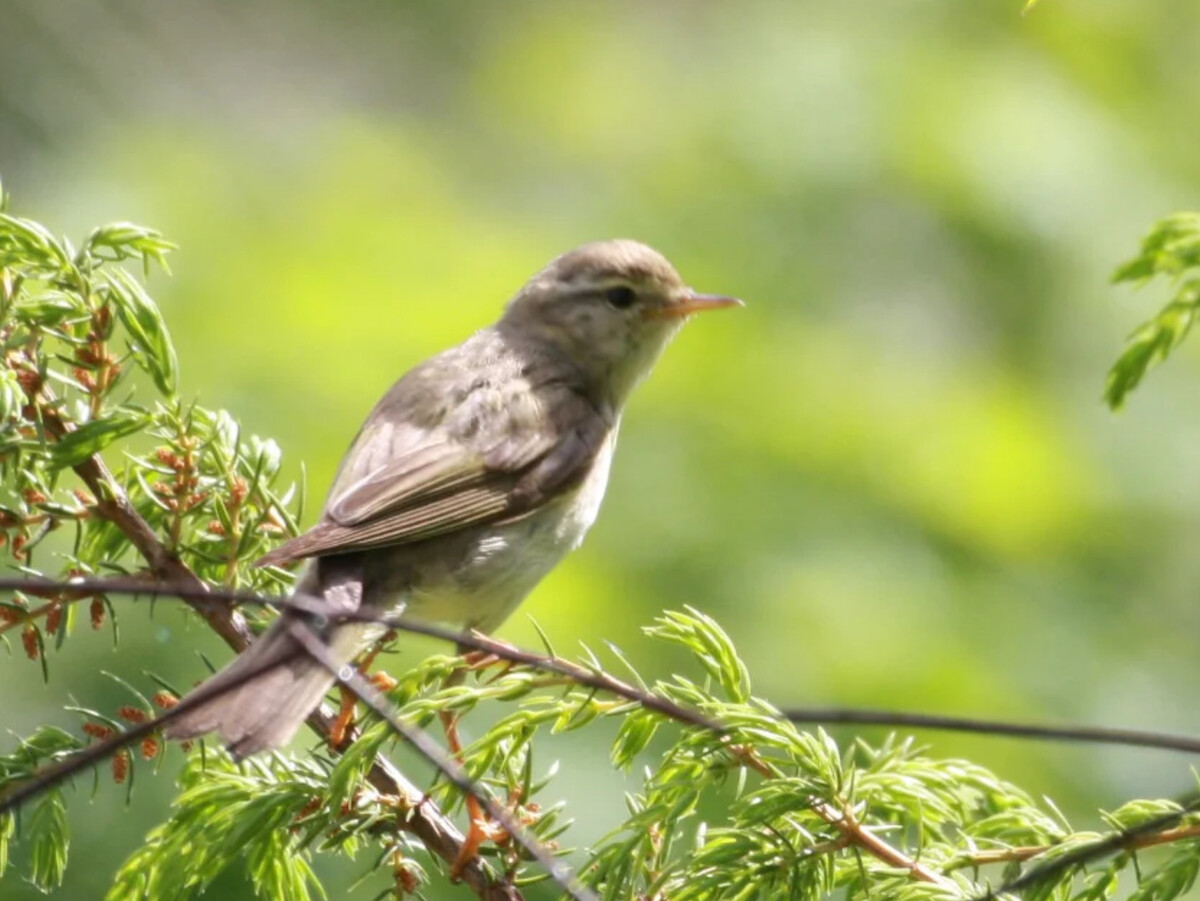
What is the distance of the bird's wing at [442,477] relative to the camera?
10.1 feet

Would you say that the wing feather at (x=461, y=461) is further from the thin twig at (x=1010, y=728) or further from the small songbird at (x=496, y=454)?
the thin twig at (x=1010, y=728)

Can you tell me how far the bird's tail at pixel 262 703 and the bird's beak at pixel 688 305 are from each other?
183cm

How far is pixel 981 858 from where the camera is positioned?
1.89 metres

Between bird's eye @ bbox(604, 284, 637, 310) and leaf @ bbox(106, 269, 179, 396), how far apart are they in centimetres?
193

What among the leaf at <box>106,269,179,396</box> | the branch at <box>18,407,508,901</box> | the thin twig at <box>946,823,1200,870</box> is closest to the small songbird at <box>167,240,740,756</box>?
the branch at <box>18,407,508,901</box>

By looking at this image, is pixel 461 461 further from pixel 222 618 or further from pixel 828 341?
pixel 828 341

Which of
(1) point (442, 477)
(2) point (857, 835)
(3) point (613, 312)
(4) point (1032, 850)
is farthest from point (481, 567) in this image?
(4) point (1032, 850)

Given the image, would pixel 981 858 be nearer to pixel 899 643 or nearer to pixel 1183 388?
pixel 899 643

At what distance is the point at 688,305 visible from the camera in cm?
397

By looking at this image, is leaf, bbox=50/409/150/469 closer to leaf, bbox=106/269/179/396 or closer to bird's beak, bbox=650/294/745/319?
leaf, bbox=106/269/179/396

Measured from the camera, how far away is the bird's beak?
3.89 m

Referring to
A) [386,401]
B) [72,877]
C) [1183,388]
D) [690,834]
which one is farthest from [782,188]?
[72,877]

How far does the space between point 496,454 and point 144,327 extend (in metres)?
1.35

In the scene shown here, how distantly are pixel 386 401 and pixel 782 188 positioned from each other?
223cm
